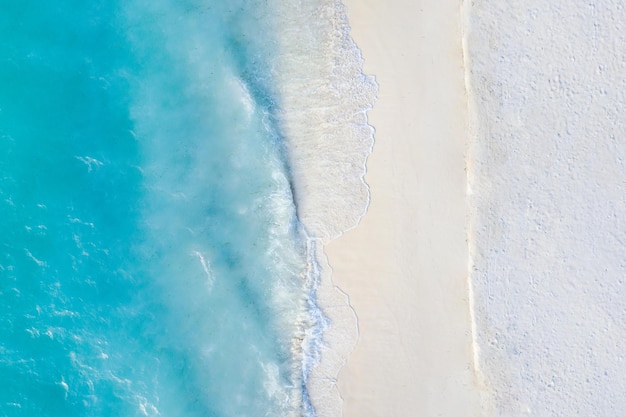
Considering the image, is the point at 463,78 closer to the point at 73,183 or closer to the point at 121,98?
the point at 121,98

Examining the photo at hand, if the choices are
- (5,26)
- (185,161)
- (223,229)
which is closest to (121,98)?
(185,161)

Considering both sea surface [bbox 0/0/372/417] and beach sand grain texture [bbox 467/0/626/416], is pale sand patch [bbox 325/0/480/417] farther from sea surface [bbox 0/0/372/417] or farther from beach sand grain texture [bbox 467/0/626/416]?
sea surface [bbox 0/0/372/417]

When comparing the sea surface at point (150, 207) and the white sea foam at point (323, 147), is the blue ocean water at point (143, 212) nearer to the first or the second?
the sea surface at point (150, 207)

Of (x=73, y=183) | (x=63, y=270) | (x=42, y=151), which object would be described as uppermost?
(x=42, y=151)

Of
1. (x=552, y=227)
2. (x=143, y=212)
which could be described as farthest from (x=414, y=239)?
(x=143, y=212)

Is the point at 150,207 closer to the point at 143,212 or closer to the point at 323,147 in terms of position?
the point at 143,212

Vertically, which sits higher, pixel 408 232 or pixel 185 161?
pixel 185 161

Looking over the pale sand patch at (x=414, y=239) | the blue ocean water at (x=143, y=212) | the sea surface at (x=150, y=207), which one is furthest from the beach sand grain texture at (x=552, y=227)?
the blue ocean water at (x=143, y=212)
